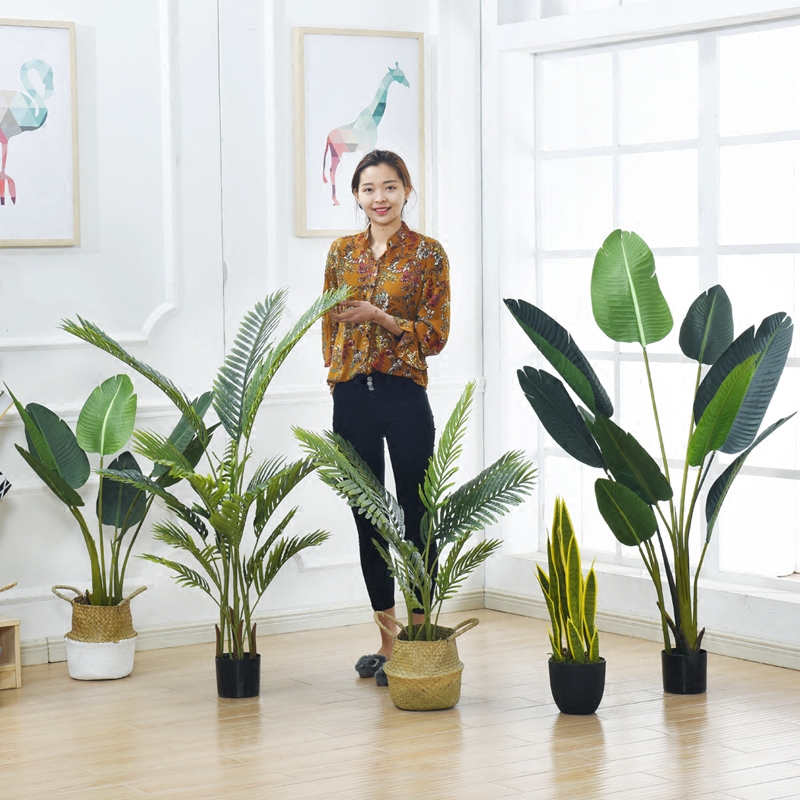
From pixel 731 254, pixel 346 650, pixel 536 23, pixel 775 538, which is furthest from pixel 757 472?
pixel 536 23

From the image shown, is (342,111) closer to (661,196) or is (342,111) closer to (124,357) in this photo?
(661,196)

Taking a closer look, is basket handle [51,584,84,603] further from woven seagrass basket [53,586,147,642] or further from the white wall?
the white wall

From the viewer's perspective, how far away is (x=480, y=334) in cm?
547

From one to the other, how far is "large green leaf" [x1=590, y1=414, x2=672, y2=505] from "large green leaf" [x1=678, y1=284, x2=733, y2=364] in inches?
15.0

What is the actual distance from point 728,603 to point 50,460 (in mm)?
2239

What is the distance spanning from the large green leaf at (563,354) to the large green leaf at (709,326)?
0.29 m

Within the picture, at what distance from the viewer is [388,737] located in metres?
3.62

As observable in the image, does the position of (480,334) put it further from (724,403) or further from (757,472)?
(724,403)

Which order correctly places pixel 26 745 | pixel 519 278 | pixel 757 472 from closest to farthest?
1. pixel 26 745
2. pixel 757 472
3. pixel 519 278

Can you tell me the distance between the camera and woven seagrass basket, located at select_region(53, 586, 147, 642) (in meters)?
4.33

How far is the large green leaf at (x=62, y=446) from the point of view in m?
4.35

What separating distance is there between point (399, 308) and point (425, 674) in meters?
1.11

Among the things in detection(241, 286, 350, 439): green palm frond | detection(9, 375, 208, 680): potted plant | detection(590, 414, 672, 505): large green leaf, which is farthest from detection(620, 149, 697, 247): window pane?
detection(9, 375, 208, 680): potted plant

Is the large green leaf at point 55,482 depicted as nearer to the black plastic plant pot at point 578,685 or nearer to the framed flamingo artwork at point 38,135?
the framed flamingo artwork at point 38,135
